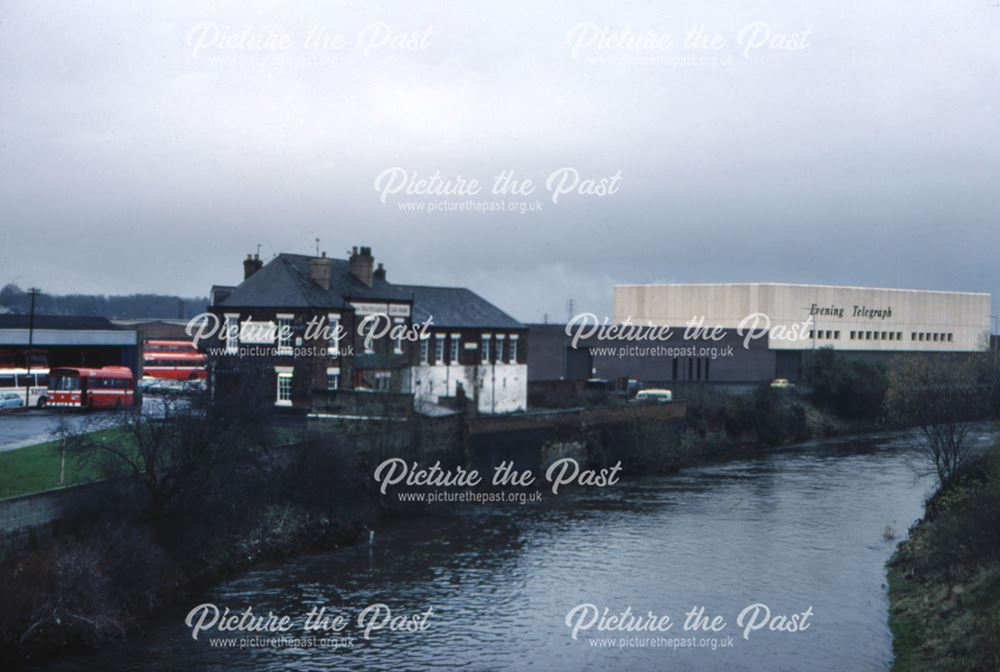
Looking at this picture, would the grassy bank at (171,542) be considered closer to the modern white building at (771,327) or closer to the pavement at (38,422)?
the pavement at (38,422)

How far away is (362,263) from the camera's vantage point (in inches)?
2068

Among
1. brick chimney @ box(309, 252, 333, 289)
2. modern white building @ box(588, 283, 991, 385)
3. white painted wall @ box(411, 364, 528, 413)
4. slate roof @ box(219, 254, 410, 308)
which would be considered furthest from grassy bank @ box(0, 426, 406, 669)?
modern white building @ box(588, 283, 991, 385)

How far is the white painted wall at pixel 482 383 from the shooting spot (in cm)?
5397

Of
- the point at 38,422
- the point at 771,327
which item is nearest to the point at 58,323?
the point at 38,422

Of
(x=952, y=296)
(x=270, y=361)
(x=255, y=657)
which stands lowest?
(x=255, y=657)

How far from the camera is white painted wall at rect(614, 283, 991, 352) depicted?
93.0 metres

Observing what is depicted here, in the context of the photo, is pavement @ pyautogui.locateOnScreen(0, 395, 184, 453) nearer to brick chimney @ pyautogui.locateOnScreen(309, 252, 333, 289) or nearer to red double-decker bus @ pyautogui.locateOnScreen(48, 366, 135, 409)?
red double-decker bus @ pyautogui.locateOnScreen(48, 366, 135, 409)

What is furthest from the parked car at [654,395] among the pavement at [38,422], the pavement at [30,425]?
the pavement at [30,425]

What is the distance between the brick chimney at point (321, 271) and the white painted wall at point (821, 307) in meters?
50.5

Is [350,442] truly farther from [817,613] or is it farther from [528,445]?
[817,613]

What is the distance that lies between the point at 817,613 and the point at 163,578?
1690 cm

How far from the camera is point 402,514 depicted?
39.9 meters

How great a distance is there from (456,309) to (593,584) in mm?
30319

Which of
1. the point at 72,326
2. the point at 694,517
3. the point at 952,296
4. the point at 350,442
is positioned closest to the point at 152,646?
the point at 350,442
